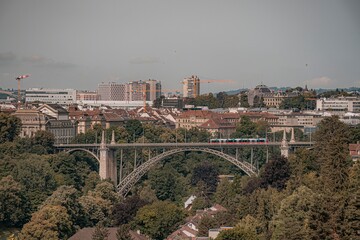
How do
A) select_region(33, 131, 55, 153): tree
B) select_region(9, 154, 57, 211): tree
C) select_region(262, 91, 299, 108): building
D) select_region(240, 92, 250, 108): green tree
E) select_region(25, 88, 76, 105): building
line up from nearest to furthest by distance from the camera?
select_region(9, 154, 57, 211): tree < select_region(33, 131, 55, 153): tree < select_region(240, 92, 250, 108): green tree < select_region(262, 91, 299, 108): building < select_region(25, 88, 76, 105): building

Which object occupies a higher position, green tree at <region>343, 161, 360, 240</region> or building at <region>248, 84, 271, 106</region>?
building at <region>248, 84, 271, 106</region>

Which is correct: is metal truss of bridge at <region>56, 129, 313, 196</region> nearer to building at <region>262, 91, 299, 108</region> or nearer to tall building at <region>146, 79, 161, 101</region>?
building at <region>262, 91, 299, 108</region>

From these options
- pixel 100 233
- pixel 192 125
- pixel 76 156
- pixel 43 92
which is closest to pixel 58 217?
pixel 100 233

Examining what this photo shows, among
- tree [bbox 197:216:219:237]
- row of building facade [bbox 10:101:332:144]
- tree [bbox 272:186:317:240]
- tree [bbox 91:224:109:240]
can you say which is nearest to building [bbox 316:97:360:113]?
row of building facade [bbox 10:101:332:144]

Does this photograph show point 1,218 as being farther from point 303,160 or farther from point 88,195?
point 303,160

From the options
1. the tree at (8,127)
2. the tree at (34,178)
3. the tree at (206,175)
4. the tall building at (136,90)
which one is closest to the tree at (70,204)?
the tree at (34,178)

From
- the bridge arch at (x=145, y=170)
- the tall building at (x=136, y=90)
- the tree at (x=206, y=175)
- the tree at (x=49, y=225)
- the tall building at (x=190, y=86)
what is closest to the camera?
the tree at (x=49, y=225)

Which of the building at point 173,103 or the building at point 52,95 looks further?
the building at point 52,95

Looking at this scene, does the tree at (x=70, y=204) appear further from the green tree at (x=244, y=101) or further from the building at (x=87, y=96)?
the building at (x=87, y=96)
